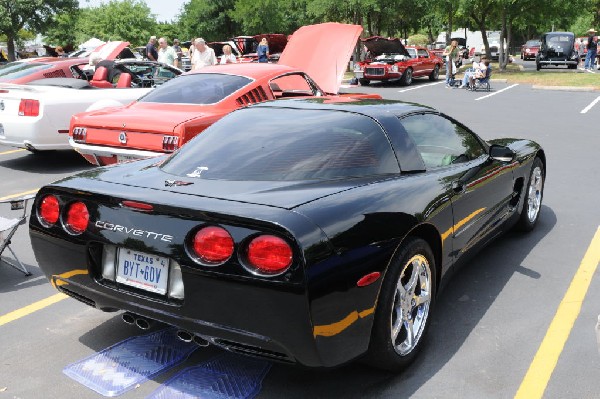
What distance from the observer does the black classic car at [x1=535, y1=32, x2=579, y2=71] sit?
3155 centimetres

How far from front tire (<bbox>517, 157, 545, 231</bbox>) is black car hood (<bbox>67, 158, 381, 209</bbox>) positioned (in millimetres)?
2663

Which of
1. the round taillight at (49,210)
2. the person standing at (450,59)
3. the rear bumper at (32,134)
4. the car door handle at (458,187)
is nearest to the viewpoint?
the round taillight at (49,210)

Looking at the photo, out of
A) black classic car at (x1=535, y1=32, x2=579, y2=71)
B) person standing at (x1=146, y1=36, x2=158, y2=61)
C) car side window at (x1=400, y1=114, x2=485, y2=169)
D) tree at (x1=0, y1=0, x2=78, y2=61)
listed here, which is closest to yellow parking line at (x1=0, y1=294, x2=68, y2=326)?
car side window at (x1=400, y1=114, x2=485, y2=169)

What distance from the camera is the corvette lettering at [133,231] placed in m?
2.83

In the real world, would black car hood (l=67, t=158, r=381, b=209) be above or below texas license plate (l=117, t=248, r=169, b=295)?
above

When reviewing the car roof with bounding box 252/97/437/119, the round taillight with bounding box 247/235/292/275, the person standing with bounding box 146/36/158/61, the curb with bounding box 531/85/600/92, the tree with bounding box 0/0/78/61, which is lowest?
the round taillight with bounding box 247/235/292/275

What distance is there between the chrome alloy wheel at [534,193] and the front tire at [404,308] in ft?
8.17

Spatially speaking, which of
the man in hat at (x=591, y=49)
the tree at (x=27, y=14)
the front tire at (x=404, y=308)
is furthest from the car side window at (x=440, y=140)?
the tree at (x=27, y=14)

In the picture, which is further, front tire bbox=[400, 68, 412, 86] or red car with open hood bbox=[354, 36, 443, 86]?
front tire bbox=[400, 68, 412, 86]

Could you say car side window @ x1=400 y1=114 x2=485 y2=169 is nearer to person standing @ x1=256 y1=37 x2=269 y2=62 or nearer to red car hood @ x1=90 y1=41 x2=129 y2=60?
red car hood @ x1=90 y1=41 x2=129 y2=60

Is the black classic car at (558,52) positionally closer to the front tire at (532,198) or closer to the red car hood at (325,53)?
the red car hood at (325,53)

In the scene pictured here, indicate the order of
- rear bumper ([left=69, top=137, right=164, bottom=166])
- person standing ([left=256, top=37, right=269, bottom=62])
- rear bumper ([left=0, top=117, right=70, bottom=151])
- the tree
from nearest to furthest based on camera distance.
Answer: rear bumper ([left=69, top=137, right=164, bottom=166])
rear bumper ([left=0, top=117, right=70, bottom=151])
person standing ([left=256, top=37, right=269, bottom=62])
the tree

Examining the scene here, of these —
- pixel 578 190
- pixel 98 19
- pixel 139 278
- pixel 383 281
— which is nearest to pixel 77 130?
pixel 139 278

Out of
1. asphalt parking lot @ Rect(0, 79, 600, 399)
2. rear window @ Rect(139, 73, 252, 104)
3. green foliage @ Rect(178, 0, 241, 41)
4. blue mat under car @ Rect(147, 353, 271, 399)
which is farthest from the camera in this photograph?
green foliage @ Rect(178, 0, 241, 41)
